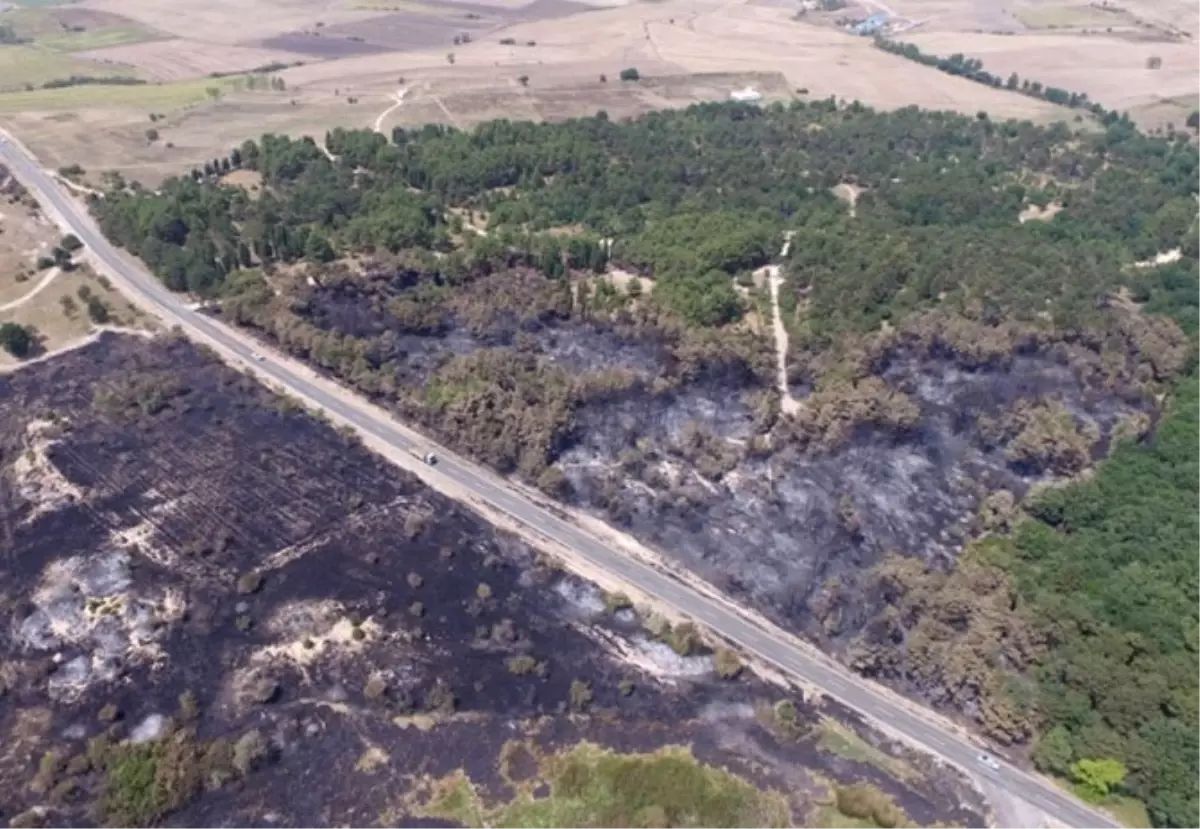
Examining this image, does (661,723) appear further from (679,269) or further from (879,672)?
(679,269)

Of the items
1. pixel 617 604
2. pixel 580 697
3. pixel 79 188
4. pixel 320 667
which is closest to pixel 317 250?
pixel 79 188

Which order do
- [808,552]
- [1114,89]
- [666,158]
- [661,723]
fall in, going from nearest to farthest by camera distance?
[661,723] → [808,552] → [666,158] → [1114,89]

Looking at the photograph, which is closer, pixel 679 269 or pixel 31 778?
pixel 31 778

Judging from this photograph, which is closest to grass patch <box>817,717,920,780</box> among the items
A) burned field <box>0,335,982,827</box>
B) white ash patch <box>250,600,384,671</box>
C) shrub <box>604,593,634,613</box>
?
burned field <box>0,335,982,827</box>

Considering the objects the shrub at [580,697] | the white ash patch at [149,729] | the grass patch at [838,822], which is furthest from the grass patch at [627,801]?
the white ash patch at [149,729]

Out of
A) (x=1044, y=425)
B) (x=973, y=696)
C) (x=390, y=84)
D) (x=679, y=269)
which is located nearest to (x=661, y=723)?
(x=973, y=696)

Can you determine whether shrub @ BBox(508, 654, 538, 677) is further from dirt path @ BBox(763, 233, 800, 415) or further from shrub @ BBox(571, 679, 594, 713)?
dirt path @ BBox(763, 233, 800, 415)
